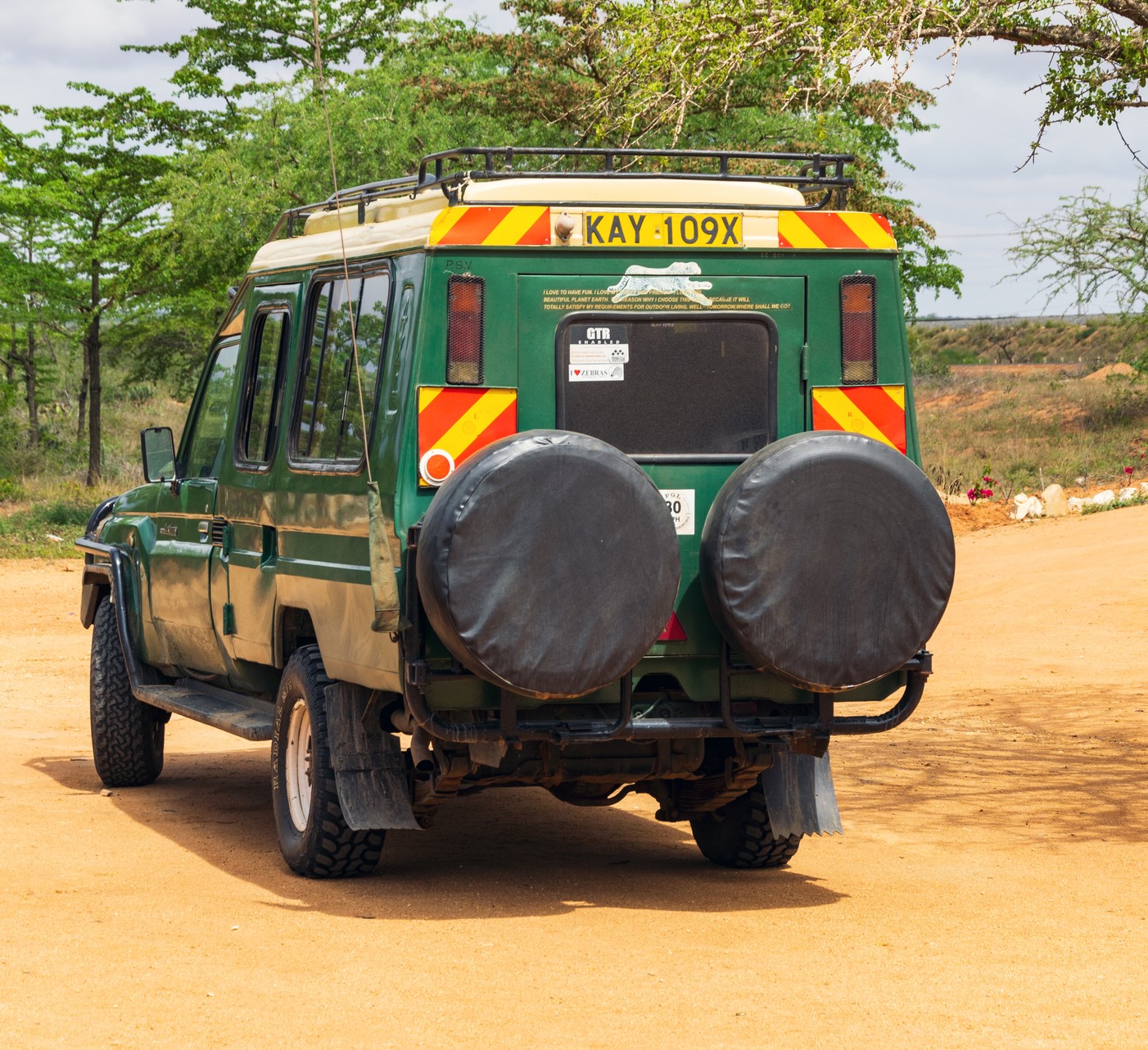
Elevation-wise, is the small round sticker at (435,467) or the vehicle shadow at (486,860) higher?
the small round sticker at (435,467)

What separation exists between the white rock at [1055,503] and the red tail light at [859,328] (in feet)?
61.2

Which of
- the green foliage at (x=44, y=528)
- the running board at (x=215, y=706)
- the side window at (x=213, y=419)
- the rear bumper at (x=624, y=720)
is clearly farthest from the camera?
the green foliage at (x=44, y=528)

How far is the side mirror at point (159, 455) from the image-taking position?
28.5 feet

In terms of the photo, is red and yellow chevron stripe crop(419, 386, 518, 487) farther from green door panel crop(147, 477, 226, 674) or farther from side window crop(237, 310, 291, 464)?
green door panel crop(147, 477, 226, 674)

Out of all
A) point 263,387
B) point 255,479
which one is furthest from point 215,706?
point 263,387

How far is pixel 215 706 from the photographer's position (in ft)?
26.4

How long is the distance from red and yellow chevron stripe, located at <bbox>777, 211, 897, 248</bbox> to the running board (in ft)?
9.56

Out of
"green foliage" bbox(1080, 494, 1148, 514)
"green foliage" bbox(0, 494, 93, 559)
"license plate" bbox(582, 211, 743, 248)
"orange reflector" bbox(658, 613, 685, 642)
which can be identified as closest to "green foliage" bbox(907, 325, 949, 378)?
"green foliage" bbox(1080, 494, 1148, 514)

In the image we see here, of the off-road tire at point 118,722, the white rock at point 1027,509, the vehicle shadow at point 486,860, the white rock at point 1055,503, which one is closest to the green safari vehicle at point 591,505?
the vehicle shadow at point 486,860

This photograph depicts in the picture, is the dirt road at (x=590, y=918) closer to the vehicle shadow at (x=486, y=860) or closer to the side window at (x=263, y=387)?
the vehicle shadow at (x=486, y=860)

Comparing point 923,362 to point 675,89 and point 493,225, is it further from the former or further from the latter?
point 493,225

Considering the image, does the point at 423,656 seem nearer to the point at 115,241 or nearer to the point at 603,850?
the point at 603,850

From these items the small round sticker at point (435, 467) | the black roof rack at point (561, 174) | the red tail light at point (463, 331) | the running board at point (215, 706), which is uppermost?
the black roof rack at point (561, 174)

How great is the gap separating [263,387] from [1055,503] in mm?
18807
